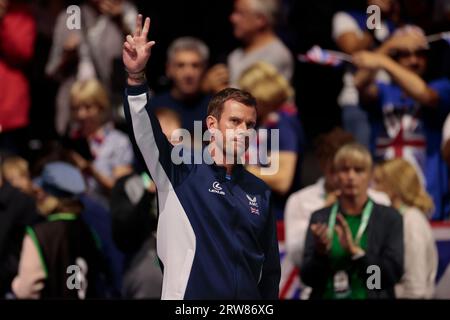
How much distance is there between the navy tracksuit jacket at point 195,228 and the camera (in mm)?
5535

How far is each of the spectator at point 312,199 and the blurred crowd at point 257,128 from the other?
1 centimetres

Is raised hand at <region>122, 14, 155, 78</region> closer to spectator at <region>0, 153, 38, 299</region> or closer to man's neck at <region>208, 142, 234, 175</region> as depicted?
man's neck at <region>208, 142, 234, 175</region>

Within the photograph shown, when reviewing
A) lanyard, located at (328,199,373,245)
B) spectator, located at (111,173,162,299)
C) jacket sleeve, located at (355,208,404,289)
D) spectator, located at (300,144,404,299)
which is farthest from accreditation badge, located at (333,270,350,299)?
spectator, located at (111,173,162,299)

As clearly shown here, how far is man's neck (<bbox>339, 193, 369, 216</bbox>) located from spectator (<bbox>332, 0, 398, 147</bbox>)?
161 cm

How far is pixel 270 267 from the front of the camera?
19.0ft

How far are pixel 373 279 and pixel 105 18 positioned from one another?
3.86 metres

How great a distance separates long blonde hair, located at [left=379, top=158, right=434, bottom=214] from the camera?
819cm

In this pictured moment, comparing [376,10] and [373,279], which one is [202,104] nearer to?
[376,10]

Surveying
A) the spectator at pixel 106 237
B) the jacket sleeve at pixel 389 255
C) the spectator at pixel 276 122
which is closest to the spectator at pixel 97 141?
the spectator at pixel 106 237

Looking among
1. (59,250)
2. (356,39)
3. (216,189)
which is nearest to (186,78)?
(356,39)

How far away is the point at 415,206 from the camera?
8.19 m

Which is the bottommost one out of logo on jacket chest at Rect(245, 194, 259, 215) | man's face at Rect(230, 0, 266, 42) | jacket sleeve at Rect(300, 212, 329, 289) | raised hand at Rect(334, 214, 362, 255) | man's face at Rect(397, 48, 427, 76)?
jacket sleeve at Rect(300, 212, 329, 289)

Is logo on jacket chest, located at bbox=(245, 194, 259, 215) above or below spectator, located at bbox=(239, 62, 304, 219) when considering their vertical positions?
below
